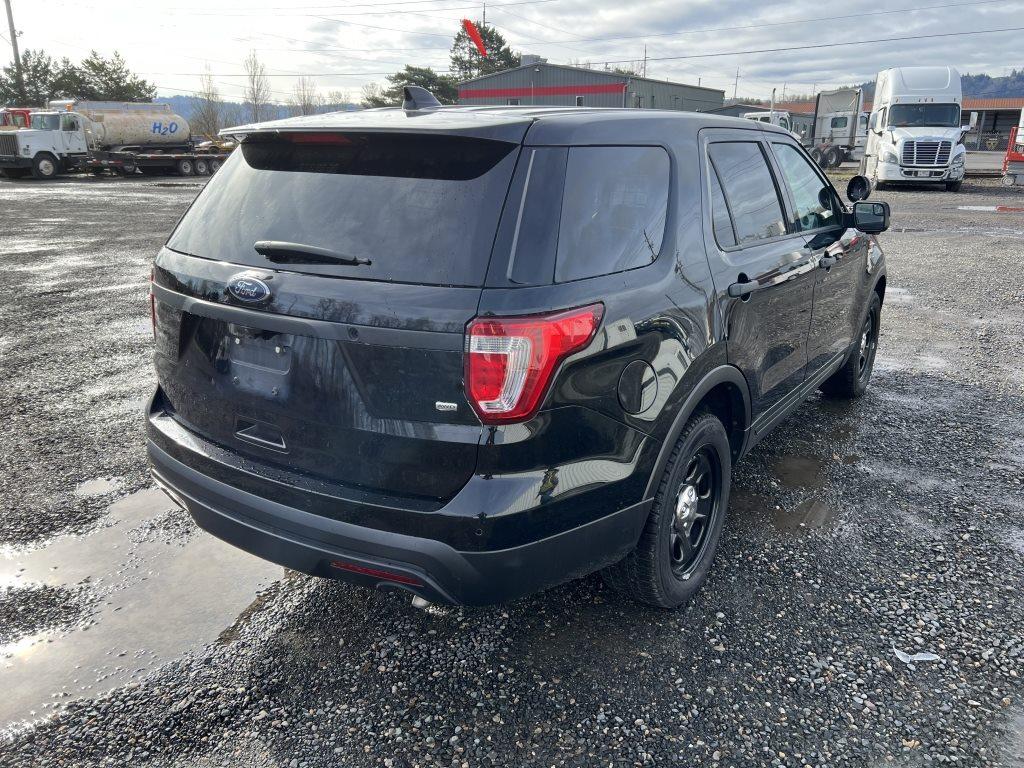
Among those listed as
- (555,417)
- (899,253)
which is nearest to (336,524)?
(555,417)

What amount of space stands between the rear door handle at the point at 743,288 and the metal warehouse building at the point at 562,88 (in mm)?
52238

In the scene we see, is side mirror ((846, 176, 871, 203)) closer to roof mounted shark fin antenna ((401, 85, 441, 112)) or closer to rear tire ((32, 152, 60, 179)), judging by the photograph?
roof mounted shark fin antenna ((401, 85, 441, 112))

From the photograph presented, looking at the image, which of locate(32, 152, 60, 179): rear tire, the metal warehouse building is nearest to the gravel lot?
locate(32, 152, 60, 179): rear tire

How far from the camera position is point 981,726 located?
2.41m

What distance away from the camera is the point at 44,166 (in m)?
31.3

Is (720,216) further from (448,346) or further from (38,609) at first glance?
(38,609)

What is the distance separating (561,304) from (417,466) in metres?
0.63

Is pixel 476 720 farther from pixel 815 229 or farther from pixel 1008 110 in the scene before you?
pixel 1008 110

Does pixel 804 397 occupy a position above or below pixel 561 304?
below

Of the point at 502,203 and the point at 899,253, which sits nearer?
the point at 502,203

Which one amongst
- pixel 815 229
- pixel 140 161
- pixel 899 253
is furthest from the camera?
pixel 140 161

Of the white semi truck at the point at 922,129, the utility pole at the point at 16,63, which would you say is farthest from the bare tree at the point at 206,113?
the white semi truck at the point at 922,129

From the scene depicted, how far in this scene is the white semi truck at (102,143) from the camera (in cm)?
3045

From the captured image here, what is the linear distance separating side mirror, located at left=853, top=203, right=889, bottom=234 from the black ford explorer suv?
1.92 m
